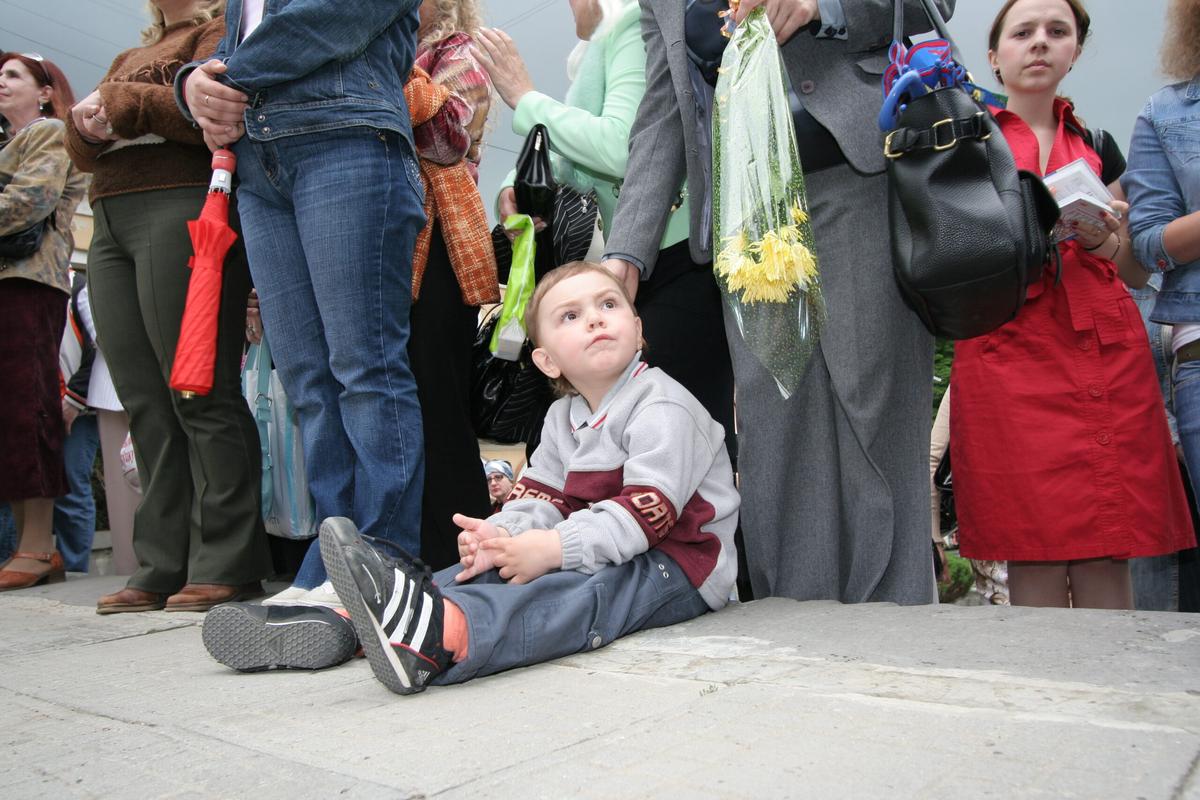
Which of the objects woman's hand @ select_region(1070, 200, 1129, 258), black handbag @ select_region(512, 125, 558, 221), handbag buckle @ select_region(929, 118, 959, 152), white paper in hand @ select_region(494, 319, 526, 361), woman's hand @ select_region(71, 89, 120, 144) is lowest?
white paper in hand @ select_region(494, 319, 526, 361)

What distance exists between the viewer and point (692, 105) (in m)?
2.33

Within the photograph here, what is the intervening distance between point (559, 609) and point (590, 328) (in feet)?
2.30

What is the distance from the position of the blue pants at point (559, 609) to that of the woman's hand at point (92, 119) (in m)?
1.83

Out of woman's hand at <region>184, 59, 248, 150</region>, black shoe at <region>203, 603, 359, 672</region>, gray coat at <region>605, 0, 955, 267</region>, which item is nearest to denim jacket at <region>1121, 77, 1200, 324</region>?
gray coat at <region>605, 0, 955, 267</region>

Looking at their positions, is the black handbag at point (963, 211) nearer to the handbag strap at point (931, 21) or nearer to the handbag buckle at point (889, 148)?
the handbag buckle at point (889, 148)

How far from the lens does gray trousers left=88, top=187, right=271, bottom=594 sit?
2.92 m

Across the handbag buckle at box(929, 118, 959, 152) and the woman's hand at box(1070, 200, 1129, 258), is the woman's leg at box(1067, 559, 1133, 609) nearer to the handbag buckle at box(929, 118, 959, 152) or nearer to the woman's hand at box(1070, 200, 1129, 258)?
the woman's hand at box(1070, 200, 1129, 258)

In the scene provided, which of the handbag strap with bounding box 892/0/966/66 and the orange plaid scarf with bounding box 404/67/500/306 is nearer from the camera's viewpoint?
the handbag strap with bounding box 892/0/966/66

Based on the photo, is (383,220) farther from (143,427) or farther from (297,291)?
(143,427)

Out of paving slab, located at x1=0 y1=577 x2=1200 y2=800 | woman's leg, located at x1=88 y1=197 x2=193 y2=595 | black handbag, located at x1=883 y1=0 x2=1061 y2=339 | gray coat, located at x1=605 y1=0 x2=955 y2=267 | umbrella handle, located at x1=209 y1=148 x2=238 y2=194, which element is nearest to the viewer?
paving slab, located at x1=0 y1=577 x2=1200 y2=800

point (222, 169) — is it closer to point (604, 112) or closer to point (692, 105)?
point (604, 112)

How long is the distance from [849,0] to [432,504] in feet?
5.94

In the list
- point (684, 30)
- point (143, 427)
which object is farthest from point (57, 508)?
point (684, 30)

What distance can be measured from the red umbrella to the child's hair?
0.87 metres
